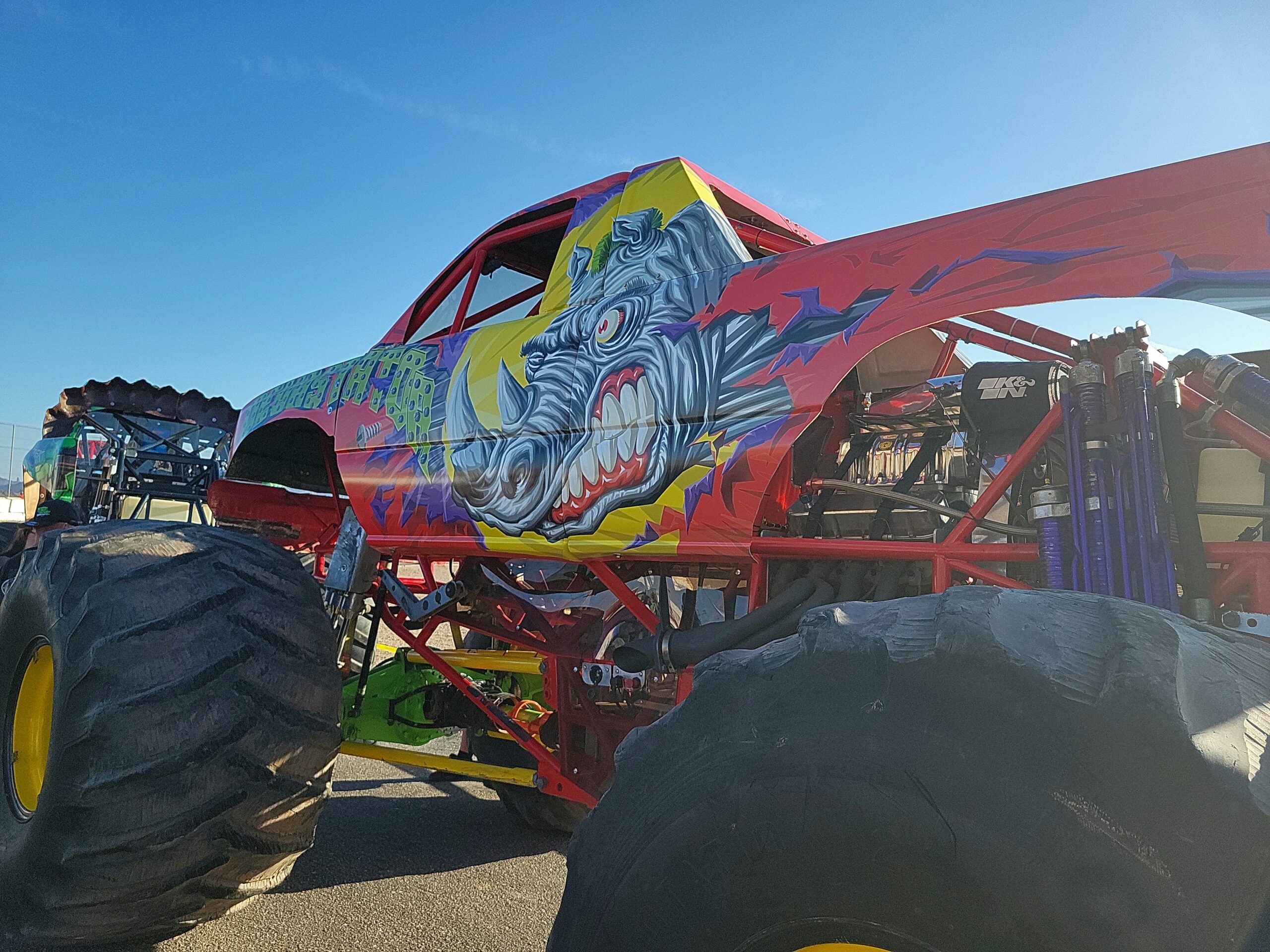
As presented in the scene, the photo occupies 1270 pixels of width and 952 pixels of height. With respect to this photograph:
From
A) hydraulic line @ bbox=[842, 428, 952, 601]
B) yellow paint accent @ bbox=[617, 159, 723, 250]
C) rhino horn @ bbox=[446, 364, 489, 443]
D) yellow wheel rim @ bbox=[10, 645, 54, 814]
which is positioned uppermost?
yellow paint accent @ bbox=[617, 159, 723, 250]

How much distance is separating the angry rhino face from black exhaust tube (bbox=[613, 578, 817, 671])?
0.39 metres

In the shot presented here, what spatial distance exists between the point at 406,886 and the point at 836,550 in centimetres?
236

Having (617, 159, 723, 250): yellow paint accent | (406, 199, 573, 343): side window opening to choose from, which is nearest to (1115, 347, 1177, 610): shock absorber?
(617, 159, 723, 250): yellow paint accent

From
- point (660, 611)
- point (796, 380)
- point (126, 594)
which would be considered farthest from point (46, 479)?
point (796, 380)

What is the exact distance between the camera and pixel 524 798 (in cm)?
424

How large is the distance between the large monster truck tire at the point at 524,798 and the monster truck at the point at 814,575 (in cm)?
3

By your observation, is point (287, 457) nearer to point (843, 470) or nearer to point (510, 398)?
point (510, 398)

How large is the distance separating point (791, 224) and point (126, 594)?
8.46 ft

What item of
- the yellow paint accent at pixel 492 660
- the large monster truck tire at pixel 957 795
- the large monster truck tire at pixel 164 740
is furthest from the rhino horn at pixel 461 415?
the large monster truck tire at pixel 957 795

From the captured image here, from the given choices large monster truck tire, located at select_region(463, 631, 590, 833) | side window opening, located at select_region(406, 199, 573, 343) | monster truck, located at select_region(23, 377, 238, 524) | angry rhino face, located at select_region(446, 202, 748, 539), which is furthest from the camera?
monster truck, located at select_region(23, 377, 238, 524)

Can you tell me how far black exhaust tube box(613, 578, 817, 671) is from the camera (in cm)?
221

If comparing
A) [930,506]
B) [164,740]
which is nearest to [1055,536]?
[930,506]

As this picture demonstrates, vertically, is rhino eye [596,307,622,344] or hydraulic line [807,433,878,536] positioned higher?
rhino eye [596,307,622,344]

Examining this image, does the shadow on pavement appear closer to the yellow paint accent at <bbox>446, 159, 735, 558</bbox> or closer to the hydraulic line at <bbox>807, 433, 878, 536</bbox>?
the yellow paint accent at <bbox>446, 159, 735, 558</bbox>
